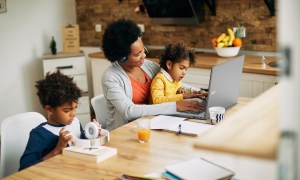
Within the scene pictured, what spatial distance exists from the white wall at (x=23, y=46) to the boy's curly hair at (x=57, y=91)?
2669mm

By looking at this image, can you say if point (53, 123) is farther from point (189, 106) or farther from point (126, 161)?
point (189, 106)

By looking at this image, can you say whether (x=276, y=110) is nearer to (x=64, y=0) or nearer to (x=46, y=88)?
(x=46, y=88)

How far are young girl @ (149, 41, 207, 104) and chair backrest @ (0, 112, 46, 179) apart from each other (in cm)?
77

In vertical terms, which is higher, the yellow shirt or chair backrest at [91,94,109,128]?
the yellow shirt

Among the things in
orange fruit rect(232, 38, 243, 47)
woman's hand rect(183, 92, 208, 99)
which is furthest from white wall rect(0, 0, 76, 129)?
woman's hand rect(183, 92, 208, 99)

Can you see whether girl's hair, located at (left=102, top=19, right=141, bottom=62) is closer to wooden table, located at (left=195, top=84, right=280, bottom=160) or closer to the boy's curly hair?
the boy's curly hair

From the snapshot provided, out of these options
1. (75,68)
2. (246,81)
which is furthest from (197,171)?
(75,68)

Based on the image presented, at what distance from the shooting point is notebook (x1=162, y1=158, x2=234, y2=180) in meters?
1.49

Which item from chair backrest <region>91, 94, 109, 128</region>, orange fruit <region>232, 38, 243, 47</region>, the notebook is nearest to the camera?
the notebook

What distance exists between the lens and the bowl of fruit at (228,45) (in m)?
3.81

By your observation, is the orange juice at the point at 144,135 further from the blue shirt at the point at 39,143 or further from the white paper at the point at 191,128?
the blue shirt at the point at 39,143

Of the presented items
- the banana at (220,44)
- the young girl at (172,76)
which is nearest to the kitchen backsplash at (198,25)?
the banana at (220,44)

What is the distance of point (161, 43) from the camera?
4605mm

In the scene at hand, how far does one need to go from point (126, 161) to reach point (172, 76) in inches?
40.7
